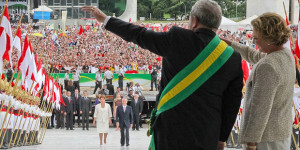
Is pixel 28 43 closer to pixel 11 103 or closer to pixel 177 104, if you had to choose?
pixel 11 103

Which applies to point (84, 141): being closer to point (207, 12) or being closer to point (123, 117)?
point (123, 117)

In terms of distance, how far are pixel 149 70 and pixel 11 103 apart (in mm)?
25955

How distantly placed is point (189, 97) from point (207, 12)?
678mm

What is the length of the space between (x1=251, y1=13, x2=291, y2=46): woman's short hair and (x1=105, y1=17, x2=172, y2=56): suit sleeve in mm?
719

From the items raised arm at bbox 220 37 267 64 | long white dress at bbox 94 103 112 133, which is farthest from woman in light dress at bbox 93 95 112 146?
raised arm at bbox 220 37 267 64

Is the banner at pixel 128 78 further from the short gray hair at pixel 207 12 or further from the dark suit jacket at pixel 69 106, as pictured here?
the short gray hair at pixel 207 12

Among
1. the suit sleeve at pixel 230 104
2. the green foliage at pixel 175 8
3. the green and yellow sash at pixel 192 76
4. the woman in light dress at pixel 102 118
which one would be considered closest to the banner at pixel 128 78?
the woman in light dress at pixel 102 118

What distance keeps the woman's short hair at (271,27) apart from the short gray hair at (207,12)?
0.31m

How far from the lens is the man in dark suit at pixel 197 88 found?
529 cm

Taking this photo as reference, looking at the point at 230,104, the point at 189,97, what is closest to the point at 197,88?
the point at 189,97

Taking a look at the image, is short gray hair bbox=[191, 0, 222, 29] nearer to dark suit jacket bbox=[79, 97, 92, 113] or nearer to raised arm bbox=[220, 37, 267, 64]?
raised arm bbox=[220, 37, 267, 64]

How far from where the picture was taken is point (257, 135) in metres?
5.42

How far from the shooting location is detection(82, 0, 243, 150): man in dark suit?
529cm

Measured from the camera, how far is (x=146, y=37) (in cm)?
533
